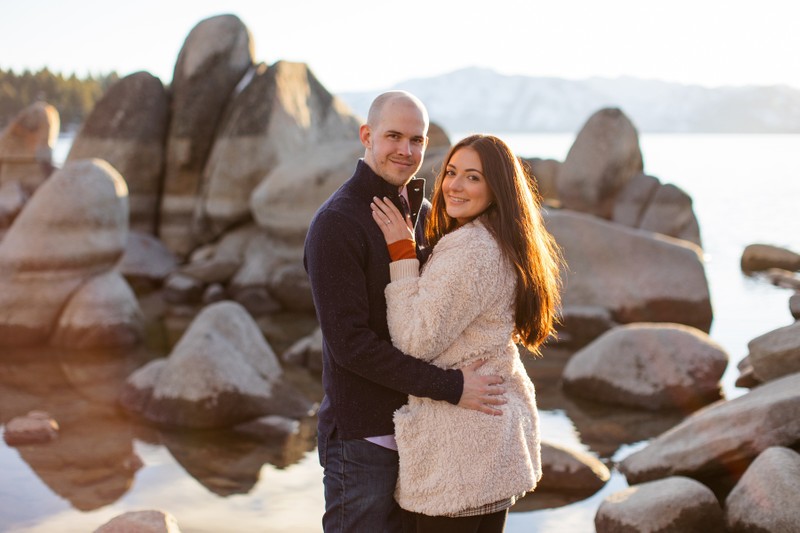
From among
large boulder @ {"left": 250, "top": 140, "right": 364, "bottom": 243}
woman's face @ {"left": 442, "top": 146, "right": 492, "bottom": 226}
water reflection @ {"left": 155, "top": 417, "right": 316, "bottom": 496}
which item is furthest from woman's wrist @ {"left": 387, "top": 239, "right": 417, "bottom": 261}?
large boulder @ {"left": 250, "top": 140, "right": 364, "bottom": 243}

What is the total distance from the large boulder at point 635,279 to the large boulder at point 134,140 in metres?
8.07

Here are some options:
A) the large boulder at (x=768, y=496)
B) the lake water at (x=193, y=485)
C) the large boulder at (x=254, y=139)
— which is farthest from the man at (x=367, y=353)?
the large boulder at (x=254, y=139)

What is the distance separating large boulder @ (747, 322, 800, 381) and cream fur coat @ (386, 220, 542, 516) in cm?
351

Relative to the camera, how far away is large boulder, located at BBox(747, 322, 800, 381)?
5.72 metres

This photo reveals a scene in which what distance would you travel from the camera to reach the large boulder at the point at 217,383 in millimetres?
7180

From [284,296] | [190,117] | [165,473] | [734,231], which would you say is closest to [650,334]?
[165,473]

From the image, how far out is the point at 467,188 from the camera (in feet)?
9.36

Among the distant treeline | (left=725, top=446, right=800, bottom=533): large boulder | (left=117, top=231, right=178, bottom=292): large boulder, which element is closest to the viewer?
(left=725, top=446, right=800, bottom=533): large boulder

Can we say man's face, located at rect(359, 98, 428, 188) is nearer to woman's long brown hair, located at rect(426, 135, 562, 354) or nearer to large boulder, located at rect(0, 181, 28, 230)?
woman's long brown hair, located at rect(426, 135, 562, 354)

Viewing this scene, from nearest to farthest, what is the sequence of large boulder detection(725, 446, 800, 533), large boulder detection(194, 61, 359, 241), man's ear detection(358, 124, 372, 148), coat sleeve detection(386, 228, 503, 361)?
coat sleeve detection(386, 228, 503, 361), man's ear detection(358, 124, 372, 148), large boulder detection(725, 446, 800, 533), large boulder detection(194, 61, 359, 241)

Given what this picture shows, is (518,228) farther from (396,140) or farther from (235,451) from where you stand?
(235,451)

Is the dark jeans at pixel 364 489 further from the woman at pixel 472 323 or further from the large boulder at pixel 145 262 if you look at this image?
the large boulder at pixel 145 262

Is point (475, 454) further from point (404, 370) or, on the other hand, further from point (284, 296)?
point (284, 296)

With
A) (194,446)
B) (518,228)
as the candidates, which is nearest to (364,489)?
(518,228)
